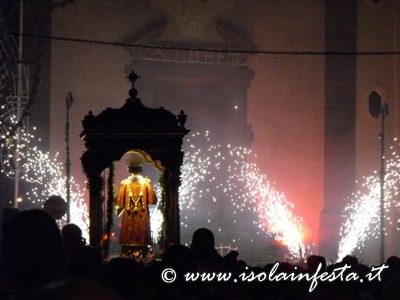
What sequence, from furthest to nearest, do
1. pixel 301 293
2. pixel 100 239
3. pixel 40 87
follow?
pixel 40 87
pixel 100 239
pixel 301 293

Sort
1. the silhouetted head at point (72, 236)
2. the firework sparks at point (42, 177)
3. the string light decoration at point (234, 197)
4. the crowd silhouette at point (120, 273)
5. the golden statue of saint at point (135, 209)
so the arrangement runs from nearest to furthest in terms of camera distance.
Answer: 1. the crowd silhouette at point (120, 273)
2. the silhouetted head at point (72, 236)
3. the golden statue of saint at point (135, 209)
4. the firework sparks at point (42, 177)
5. the string light decoration at point (234, 197)

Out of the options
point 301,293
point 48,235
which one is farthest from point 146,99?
point 48,235

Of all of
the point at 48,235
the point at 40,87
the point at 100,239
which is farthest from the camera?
the point at 40,87

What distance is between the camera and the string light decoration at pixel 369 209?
28375mm

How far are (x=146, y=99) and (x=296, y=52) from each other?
423 centimetres

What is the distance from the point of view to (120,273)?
6.52 meters

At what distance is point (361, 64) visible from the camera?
1150 inches

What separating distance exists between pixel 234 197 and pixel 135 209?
1129cm

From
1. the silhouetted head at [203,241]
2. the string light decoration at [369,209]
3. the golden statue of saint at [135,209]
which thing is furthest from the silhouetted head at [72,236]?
the string light decoration at [369,209]

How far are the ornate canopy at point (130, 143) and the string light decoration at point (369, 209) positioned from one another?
12.5 m

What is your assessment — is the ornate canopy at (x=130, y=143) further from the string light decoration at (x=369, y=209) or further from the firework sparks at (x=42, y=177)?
the string light decoration at (x=369, y=209)

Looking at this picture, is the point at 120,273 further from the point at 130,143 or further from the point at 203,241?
the point at 130,143

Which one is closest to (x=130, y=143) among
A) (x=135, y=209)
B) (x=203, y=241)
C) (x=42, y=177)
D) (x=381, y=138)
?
(x=135, y=209)

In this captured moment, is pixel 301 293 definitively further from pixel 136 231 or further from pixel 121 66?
pixel 121 66
